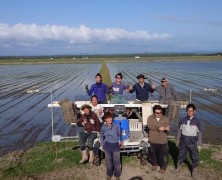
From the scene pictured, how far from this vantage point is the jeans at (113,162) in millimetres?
7133

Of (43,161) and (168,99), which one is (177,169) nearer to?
(168,99)

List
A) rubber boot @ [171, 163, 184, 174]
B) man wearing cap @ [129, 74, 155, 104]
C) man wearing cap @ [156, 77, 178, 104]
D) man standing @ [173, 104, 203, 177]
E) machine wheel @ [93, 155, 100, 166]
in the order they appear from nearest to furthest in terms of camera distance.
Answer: man standing @ [173, 104, 203, 177]
rubber boot @ [171, 163, 184, 174]
machine wheel @ [93, 155, 100, 166]
man wearing cap @ [156, 77, 178, 104]
man wearing cap @ [129, 74, 155, 104]

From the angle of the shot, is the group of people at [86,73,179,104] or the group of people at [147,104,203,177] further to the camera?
the group of people at [86,73,179,104]

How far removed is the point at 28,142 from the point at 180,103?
5.50 metres

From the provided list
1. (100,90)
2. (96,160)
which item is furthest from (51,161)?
(100,90)

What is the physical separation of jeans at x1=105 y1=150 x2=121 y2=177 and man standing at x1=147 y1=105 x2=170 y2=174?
3.02ft

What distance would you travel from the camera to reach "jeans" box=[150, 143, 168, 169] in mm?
7535

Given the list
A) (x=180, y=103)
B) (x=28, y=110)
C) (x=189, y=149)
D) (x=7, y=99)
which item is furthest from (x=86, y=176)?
(x=7, y=99)

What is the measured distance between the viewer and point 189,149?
7.52 meters

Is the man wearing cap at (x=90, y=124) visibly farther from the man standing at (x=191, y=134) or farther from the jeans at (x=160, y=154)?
the man standing at (x=191, y=134)

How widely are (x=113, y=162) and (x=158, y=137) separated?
1.14 m

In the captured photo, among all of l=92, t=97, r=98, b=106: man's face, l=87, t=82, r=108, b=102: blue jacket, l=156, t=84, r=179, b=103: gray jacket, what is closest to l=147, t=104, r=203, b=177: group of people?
l=92, t=97, r=98, b=106: man's face

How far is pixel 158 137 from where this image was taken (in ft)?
24.5

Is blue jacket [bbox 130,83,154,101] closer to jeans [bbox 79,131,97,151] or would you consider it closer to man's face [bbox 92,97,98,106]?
man's face [bbox 92,97,98,106]
